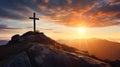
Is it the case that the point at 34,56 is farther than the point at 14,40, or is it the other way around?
the point at 14,40

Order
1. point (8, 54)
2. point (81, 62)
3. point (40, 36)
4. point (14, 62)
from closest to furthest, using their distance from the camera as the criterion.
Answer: point (14, 62)
point (81, 62)
point (8, 54)
point (40, 36)

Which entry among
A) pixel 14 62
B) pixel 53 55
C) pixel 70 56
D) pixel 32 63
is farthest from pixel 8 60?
pixel 70 56

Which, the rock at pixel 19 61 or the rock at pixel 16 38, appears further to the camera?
the rock at pixel 16 38

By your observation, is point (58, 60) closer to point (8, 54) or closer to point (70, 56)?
point (70, 56)

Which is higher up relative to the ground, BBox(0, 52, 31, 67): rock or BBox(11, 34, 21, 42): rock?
BBox(11, 34, 21, 42): rock

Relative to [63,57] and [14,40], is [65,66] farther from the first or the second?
[14,40]

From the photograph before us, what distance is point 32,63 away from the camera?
1391 inches

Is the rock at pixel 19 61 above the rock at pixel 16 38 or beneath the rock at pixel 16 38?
beneath

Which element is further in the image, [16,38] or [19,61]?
[16,38]

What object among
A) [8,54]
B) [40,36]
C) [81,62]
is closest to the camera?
[81,62]

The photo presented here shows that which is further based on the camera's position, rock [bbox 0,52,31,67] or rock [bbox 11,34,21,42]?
rock [bbox 11,34,21,42]

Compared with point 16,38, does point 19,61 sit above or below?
below

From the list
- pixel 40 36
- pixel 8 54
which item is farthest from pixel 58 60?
pixel 40 36

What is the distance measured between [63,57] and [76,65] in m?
2.65
